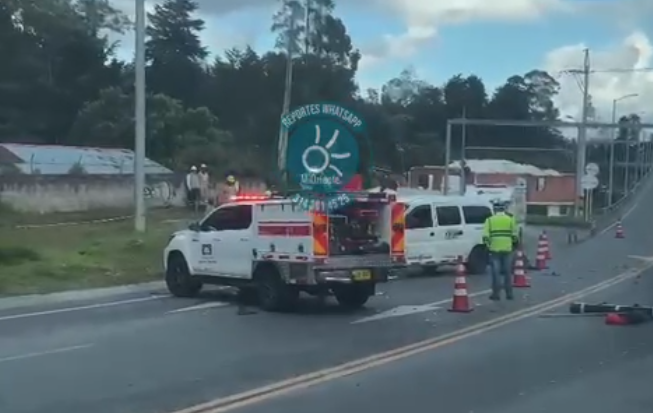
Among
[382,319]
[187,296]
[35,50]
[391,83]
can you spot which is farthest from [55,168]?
[391,83]

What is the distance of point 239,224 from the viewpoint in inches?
819

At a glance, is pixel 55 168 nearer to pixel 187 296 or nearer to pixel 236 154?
pixel 236 154

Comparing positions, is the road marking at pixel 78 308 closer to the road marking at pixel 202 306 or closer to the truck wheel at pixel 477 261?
the road marking at pixel 202 306

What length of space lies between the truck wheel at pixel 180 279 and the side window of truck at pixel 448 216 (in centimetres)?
812

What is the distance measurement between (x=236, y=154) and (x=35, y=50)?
2157 centimetres

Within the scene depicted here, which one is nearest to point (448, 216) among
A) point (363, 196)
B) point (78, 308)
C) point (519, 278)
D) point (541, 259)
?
point (541, 259)

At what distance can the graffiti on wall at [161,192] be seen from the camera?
157 ft

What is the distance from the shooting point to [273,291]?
19.4 m

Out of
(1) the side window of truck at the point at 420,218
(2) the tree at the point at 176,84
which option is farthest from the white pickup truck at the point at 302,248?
(2) the tree at the point at 176,84

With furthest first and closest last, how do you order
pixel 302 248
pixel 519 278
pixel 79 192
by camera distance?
pixel 79 192 < pixel 519 278 < pixel 302 248

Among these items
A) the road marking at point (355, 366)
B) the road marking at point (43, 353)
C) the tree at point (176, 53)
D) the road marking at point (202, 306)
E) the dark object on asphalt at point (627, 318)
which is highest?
the tree at point (176, 53)

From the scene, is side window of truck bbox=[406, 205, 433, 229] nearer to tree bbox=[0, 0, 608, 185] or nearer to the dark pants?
the dark pants

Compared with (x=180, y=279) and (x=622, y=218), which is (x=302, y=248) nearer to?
(x=180, y=279)

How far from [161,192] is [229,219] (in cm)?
2775
